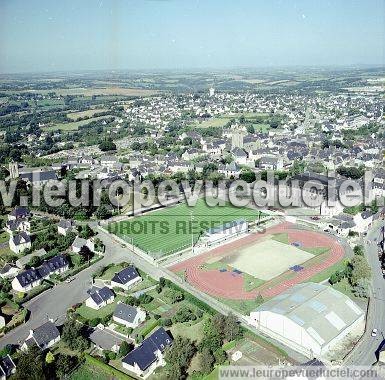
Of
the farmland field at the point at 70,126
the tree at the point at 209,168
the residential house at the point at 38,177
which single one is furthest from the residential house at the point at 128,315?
the farmland field at the point at 70,126

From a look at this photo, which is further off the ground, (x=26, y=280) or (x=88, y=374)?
(x=26, y=280)

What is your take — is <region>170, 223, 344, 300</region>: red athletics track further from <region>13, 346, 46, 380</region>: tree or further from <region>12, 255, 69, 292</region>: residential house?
<region>13, 346, 46, 380</region>: tree

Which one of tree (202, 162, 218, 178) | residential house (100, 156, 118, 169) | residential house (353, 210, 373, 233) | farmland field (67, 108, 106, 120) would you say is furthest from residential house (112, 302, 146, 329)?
farmland field (67, 108, 106, 120)

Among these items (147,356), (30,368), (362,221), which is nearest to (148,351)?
(147,356)

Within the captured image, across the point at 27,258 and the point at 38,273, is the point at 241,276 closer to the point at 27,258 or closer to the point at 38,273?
the point at 38,273

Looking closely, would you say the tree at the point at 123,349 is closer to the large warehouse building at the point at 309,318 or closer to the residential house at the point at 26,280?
the large warehouse building at the point at 309,318
